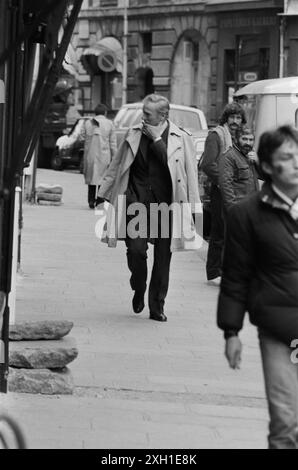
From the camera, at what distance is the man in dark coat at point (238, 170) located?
43.9 feet

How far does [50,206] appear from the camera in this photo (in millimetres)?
25109

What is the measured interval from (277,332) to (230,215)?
0.53 m

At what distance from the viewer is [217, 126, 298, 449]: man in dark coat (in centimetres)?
588

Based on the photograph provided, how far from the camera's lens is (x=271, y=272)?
5910 millimetres

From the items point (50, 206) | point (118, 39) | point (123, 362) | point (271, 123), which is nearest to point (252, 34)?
point (118, 39)

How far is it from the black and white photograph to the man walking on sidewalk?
0.01 meters

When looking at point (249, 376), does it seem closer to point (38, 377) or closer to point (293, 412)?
point (38, 377)

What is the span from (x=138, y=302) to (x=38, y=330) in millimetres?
2543

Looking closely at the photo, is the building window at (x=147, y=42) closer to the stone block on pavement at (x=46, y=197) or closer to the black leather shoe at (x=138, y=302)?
the stone block on pavement at (x=46, y=197)

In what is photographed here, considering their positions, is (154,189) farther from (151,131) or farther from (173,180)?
(151,131)

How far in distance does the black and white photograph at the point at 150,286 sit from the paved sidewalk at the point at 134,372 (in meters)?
0.02

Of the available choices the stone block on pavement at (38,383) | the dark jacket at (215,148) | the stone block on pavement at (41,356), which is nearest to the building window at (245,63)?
the dark jacket at (215,148)

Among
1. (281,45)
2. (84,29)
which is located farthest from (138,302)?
(84,29)

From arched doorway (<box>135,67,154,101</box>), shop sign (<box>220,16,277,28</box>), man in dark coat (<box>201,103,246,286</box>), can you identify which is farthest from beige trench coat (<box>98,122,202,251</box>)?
arched doorway (<box>135,67,154,101</box>)
